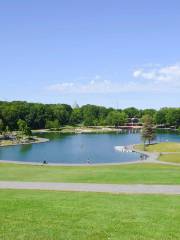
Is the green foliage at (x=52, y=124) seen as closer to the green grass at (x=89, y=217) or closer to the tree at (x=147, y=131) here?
the tree at (x=147, y=131)

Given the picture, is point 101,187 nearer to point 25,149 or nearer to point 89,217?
point 89,217

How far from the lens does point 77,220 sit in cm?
1362

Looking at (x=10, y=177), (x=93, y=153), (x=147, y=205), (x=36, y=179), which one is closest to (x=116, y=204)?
(x=147, y=205)

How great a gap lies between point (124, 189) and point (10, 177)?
911 centimetres

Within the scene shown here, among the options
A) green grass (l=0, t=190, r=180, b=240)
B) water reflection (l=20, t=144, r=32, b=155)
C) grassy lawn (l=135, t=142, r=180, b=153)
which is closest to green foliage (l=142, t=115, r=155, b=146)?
grassy lawn (l=135, t=142, r=180, b=153)

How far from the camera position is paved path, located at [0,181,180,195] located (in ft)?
68.8

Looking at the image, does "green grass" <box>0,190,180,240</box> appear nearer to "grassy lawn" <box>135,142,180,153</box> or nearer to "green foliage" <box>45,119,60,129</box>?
"grassy lawn" <box>135,142,180,153</box>

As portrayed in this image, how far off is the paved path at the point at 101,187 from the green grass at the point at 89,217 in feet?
6.74

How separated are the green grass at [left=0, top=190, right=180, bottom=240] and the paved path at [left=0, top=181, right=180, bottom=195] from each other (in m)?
2.05

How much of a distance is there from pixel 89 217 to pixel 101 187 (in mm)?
8207

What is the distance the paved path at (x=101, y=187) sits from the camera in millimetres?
20969

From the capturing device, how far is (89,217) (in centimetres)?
1408

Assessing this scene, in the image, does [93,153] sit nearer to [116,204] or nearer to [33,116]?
[116,204]

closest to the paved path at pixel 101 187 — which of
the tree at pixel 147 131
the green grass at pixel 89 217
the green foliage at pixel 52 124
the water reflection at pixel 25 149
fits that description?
the green grass at pixel 89 217
